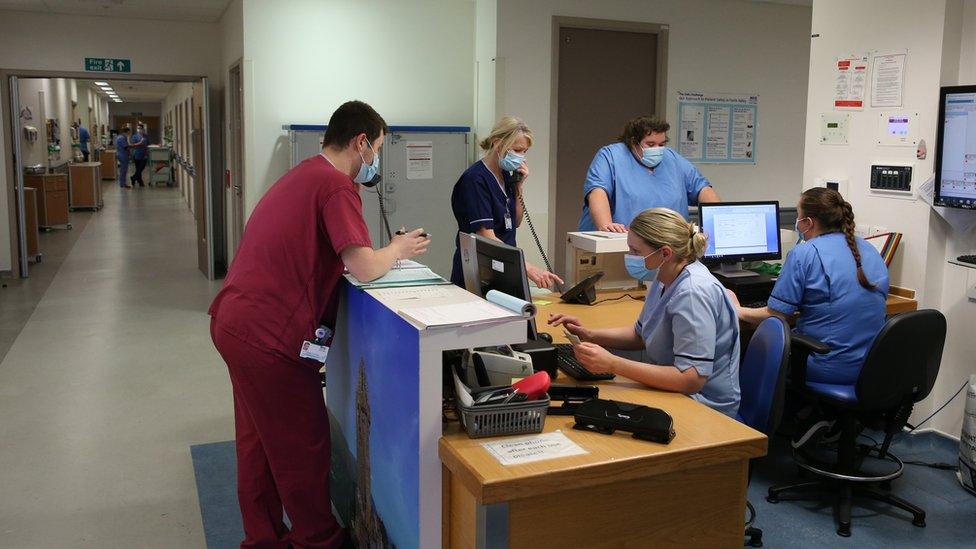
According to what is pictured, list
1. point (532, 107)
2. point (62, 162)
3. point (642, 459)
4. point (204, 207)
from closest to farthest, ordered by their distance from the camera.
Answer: point (642, 459)
point (532, 107)
point (204, 207)
point (62, 162)

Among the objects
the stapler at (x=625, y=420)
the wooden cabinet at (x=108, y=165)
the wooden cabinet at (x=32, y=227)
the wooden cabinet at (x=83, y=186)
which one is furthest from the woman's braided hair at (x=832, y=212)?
the wooden cabinet at (x=108, y=165)

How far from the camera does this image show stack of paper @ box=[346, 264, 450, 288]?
254 centimetres

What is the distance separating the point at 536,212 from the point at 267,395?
3955 mm

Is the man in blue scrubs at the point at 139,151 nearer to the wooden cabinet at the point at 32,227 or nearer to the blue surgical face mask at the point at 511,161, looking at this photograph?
the wooden cabinet at the point at 32,227

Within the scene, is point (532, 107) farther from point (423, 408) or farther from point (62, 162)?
point (62, 162)

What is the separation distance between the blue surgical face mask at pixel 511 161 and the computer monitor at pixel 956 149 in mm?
1836

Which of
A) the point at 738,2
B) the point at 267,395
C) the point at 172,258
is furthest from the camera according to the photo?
the point at 172,258

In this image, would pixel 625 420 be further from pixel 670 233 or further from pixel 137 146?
pixel 137 146

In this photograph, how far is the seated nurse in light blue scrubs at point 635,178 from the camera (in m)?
4.34

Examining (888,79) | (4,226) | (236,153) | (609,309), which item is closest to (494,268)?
(609,309)

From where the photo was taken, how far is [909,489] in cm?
350

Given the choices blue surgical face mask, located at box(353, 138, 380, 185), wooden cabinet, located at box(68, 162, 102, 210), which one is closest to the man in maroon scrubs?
blue surgical face mask, located at box(353, 138, 380, 185)

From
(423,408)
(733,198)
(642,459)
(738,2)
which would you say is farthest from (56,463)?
(738,2)

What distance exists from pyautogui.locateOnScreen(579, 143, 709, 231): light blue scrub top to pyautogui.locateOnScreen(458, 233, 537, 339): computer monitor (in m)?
1.72
